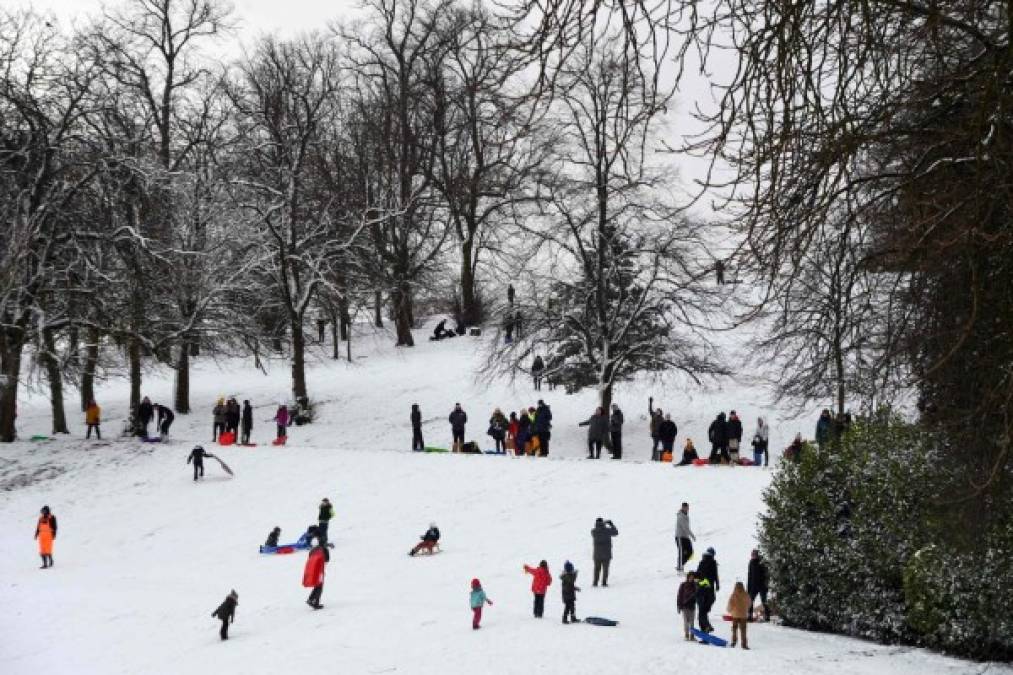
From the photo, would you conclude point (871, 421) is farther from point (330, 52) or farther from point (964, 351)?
point (330, 52)

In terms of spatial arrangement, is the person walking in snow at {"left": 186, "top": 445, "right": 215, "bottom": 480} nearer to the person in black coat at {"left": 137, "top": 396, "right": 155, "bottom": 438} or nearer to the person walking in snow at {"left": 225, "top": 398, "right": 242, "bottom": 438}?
the person walking in snow at {"left": 225, "top": 398, "right": 242, "bottom": 438}

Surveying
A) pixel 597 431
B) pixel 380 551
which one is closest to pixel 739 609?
pixel 380 551

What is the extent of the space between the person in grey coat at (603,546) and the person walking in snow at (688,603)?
300 cm

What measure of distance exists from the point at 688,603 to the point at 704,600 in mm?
547

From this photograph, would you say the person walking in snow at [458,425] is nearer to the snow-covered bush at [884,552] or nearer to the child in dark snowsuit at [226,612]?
the child in dark snowsuit at [226,612]

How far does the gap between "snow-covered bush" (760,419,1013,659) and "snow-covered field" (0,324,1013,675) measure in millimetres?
530

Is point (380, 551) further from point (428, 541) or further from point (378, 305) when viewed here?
point (378, 305)

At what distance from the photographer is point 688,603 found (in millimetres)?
14773

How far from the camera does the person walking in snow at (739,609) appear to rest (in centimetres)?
1443

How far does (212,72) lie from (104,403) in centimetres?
1404

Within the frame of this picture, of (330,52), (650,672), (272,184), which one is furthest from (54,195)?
(650,672)

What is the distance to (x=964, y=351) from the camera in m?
9.44

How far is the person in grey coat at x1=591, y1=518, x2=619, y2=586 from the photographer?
58.7 feet

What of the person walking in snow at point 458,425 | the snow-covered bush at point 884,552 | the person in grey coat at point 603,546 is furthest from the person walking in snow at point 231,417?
the snow-covered bush at point 884,552
